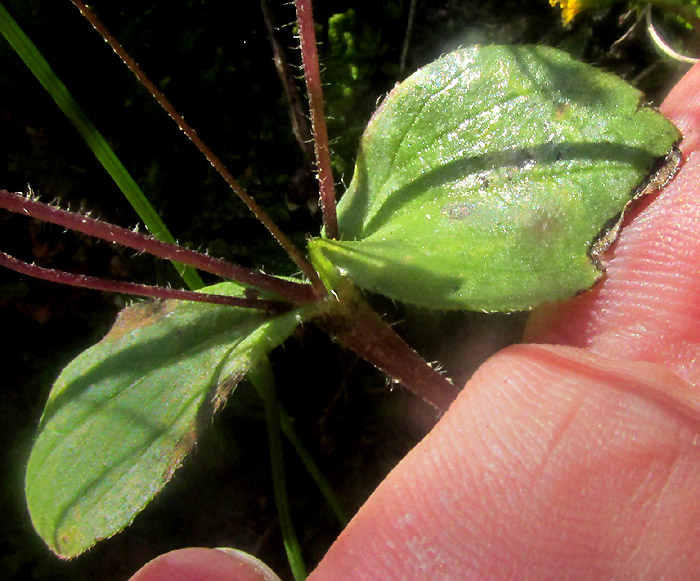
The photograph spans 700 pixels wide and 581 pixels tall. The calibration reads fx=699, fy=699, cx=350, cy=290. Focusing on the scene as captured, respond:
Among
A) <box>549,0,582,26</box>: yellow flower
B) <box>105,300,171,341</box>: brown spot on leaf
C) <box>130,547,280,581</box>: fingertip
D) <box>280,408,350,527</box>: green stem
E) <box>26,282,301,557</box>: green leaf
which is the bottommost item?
<box>280,408,350,527</box>: green stem

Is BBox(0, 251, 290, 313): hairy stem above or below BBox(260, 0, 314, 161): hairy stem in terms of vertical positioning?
below

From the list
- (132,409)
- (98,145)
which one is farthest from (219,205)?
(132,409)

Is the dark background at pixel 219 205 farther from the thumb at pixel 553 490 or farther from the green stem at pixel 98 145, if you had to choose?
the thumb at pixel 553 490

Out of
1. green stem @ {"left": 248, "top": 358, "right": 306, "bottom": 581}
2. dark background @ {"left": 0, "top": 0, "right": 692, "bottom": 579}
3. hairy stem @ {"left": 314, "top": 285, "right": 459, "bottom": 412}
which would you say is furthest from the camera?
dark background @ {"left": 0, "top": 0, "right": 692, "bottom": 579}

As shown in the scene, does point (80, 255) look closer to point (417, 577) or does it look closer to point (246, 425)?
point (246, 425)

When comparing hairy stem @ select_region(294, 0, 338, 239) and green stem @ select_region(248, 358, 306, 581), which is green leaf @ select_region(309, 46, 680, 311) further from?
green stem @ select_region(248, 358, 306, 581)

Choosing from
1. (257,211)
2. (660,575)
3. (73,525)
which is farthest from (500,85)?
(73,525)

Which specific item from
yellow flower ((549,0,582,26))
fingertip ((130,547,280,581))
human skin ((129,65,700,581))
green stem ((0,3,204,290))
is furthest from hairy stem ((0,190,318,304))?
yellow flower ((549,0,582,26))
